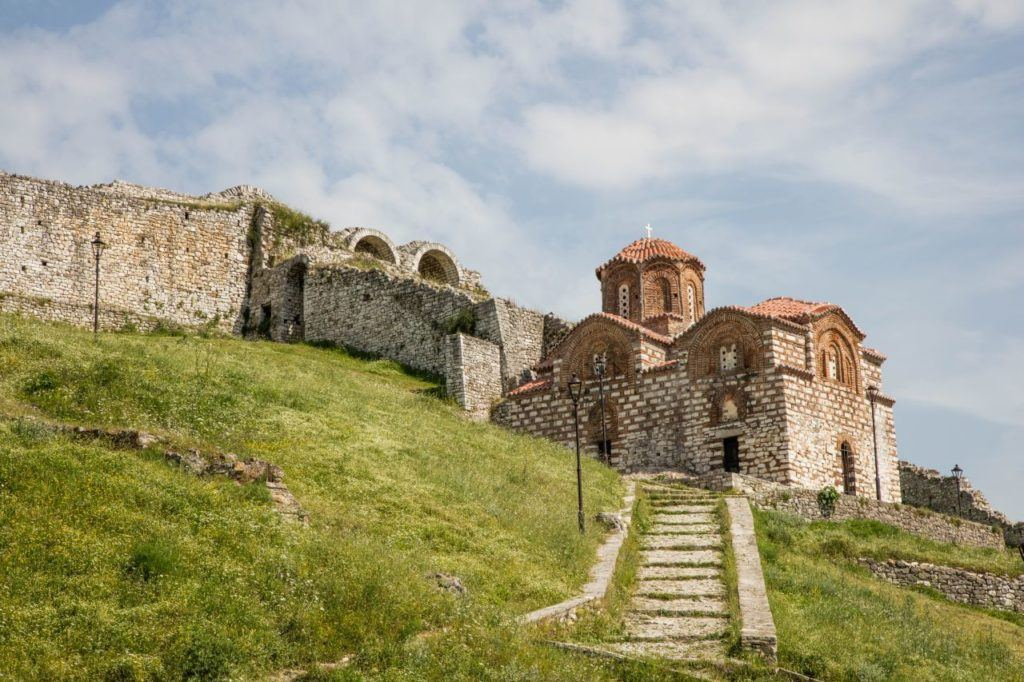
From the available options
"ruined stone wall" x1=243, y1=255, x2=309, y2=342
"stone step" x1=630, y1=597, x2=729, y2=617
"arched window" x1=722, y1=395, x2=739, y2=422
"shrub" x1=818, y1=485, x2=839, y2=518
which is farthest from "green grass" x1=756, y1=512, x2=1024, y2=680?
"ruined stone wall" x1=243, y1=255, x2=309, y2=342

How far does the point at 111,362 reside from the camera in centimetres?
1945

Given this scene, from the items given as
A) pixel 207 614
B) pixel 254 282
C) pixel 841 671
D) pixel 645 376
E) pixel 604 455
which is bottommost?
pixel 841 671

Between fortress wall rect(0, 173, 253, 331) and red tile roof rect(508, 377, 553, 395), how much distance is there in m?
9.23

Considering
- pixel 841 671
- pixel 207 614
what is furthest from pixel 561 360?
pixel 207 614

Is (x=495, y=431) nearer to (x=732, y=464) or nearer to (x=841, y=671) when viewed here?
(x=732, y=464)

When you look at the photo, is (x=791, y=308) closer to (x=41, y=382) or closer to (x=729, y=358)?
(x=729, y=358)

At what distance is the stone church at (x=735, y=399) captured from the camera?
28.5m

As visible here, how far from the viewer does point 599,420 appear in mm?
31188

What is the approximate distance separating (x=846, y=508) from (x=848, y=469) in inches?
127

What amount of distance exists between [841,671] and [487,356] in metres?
19.2

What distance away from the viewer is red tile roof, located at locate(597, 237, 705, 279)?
115 ft

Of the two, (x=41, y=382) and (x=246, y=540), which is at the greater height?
(x=41, y=382)

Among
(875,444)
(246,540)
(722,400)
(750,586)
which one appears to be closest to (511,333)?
(722,400)

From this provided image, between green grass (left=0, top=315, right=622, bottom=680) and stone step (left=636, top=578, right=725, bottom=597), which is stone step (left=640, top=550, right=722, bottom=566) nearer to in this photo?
stone step (left=636, top=578, right=725, bottom=597)
